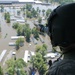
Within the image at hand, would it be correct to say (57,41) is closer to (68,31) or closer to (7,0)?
(68,31)

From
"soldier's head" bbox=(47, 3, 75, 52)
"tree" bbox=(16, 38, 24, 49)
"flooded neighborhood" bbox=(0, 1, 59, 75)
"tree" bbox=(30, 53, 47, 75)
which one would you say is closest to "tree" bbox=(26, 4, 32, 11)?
"flooded neighborhood" bbox=(0, 1, 59, 75)

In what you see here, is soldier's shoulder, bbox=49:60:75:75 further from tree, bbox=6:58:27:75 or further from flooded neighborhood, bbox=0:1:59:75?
tree, bbox=6:58:27:75

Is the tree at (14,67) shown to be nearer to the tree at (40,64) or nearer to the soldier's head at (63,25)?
the tree at (40,64)

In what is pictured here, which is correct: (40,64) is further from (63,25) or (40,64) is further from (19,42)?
(63,25)

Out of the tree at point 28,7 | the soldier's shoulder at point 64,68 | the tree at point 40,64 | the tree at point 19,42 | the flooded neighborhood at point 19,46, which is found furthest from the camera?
the tree at point 28,7

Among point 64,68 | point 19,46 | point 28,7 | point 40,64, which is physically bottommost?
point 19,46

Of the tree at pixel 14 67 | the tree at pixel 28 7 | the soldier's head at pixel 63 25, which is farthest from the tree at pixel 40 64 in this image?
the tree at pixel 28 7

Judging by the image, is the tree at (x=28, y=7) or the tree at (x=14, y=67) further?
the tree at (x=28, y=7)

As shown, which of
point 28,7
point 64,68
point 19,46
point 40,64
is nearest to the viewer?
point 64,68

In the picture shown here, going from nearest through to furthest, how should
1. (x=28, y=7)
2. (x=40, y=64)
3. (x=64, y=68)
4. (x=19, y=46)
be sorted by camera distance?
(x=64, y=68), (x=40, y=64), (x=19, y=46), (x=28, y=7)

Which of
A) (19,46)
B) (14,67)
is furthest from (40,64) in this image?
(19,46)
